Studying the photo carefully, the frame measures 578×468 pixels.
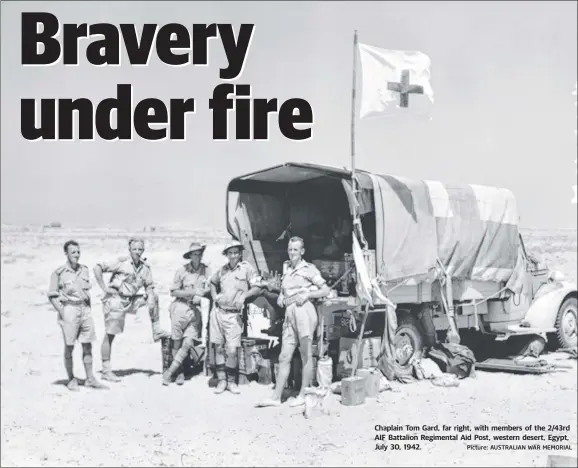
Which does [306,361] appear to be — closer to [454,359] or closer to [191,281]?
[191,281]

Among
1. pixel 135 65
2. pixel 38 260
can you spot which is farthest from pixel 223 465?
pixel 38 260

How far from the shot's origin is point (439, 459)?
5422 mm

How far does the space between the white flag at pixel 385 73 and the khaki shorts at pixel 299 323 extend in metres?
2.22

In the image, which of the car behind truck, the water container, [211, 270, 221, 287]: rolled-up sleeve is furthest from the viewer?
the car behind truck

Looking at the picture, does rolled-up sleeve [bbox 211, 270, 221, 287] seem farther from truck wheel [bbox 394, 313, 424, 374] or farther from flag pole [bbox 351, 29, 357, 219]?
truck wheel [bbox 394, 313, 424, 374]

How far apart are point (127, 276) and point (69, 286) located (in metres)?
0.67

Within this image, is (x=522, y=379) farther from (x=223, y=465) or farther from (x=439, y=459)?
(x=223, y=465)

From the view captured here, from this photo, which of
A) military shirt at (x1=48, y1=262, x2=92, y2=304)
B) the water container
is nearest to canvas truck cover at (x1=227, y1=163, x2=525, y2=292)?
the water container

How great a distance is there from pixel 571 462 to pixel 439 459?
1049mm

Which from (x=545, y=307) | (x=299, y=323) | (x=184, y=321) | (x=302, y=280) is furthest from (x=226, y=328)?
(x=545, y=307)

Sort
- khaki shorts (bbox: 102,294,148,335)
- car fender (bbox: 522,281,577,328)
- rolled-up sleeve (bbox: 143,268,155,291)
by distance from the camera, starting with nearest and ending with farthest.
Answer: khaki shorts (bbox: 102,294,148,335) → rolled-up sleeve (bbox: 143,268,155,291) → car fender (bbox: 522,281,577,328)

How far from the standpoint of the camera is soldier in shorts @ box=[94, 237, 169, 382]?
7.77 meters

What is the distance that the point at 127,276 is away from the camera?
785cm

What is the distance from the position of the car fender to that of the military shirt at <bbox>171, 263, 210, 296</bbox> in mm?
4561
